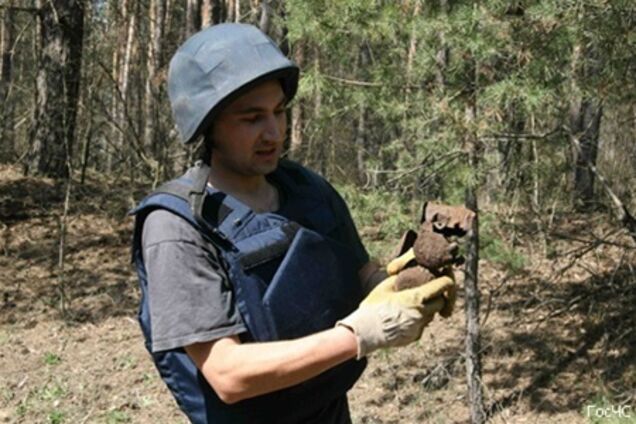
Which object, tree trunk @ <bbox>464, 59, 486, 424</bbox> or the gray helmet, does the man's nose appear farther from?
tree trunk @ <bbox>464, 59, 486, 424</bbox>

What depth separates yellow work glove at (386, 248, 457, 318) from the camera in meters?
1.87

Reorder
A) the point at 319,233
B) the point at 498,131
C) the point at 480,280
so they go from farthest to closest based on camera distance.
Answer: the point at 480,280 < the point at 498,131 < the point at 319,233

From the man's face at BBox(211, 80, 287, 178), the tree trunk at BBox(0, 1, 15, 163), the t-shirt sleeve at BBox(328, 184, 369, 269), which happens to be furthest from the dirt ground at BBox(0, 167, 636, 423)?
the man's face at BBox(211, 80, 287, 178)

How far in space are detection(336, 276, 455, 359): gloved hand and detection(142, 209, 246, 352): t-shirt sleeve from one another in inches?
10.5

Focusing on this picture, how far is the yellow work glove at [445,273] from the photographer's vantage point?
6.13ft

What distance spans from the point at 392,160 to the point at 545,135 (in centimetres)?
149

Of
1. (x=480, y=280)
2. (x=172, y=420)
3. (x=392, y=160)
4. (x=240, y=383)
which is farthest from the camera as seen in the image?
(x=480, y=280)

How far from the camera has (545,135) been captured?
5039 millimetres

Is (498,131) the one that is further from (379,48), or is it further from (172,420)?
(172,420)

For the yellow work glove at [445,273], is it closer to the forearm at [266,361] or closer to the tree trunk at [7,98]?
the forearm at [266,361]

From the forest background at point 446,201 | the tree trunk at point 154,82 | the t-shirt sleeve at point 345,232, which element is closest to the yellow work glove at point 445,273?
the t-shirt sleeve at point 345,232

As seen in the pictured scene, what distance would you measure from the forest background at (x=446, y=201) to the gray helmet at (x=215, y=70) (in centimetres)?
266

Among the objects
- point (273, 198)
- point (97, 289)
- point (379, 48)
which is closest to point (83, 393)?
point (97, 289)

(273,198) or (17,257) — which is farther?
(17,257)
